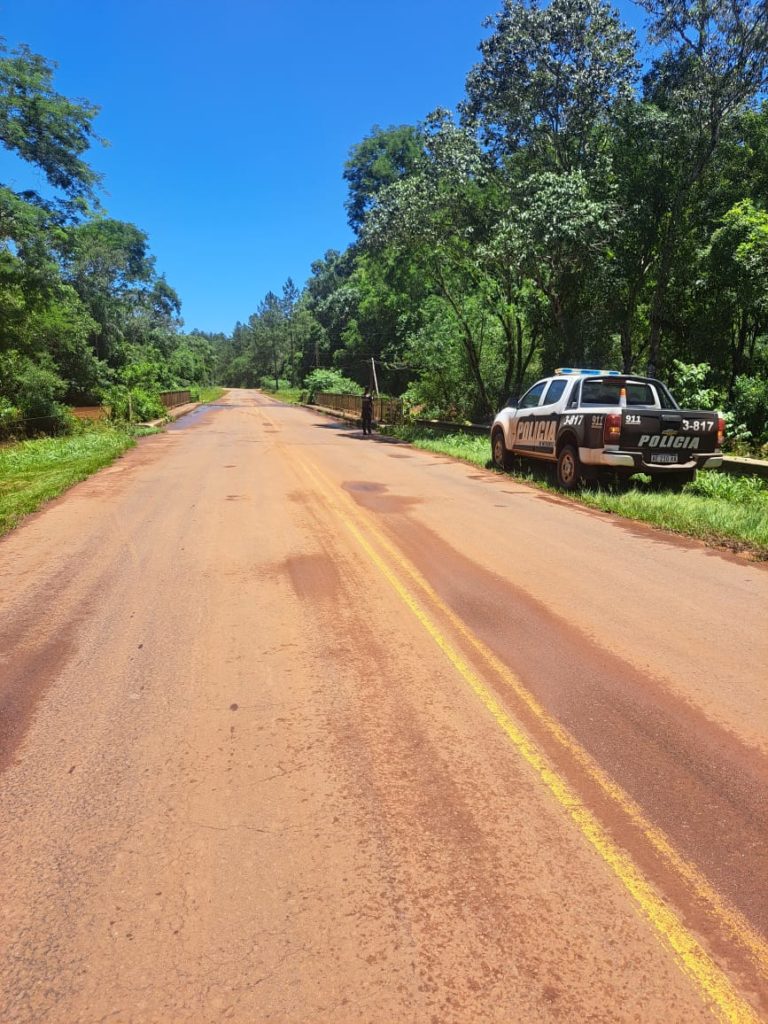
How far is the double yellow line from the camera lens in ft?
6.84

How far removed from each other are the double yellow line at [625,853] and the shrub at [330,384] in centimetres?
4703

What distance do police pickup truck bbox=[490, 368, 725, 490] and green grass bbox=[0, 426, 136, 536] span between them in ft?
27.6

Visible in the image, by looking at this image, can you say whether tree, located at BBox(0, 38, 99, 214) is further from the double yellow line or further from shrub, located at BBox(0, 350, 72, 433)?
the double yellow line

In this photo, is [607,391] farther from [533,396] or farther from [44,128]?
[44,128]

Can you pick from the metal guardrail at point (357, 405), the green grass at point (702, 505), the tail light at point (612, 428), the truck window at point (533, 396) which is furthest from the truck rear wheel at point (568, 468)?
the metal guardrail at point (357, 405)

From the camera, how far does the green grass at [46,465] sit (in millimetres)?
9977

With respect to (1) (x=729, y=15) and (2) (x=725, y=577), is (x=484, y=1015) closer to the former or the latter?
(2) (x=725, y=577)

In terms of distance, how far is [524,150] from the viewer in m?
20.5

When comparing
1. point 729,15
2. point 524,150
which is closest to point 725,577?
point 729,15

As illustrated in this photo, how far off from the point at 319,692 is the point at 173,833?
136 centimetres

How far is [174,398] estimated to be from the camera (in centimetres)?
4759

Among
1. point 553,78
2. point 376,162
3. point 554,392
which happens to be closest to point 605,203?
point 553,78

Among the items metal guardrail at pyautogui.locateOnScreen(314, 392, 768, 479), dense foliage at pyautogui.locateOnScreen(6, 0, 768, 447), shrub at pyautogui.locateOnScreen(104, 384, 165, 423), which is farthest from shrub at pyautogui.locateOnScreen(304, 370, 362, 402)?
dense foliage at pyautogui.locateOnScreen(6, 0, 768, 447)

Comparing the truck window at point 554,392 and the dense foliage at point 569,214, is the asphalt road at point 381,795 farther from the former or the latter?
the dense foliage at point 569,214
